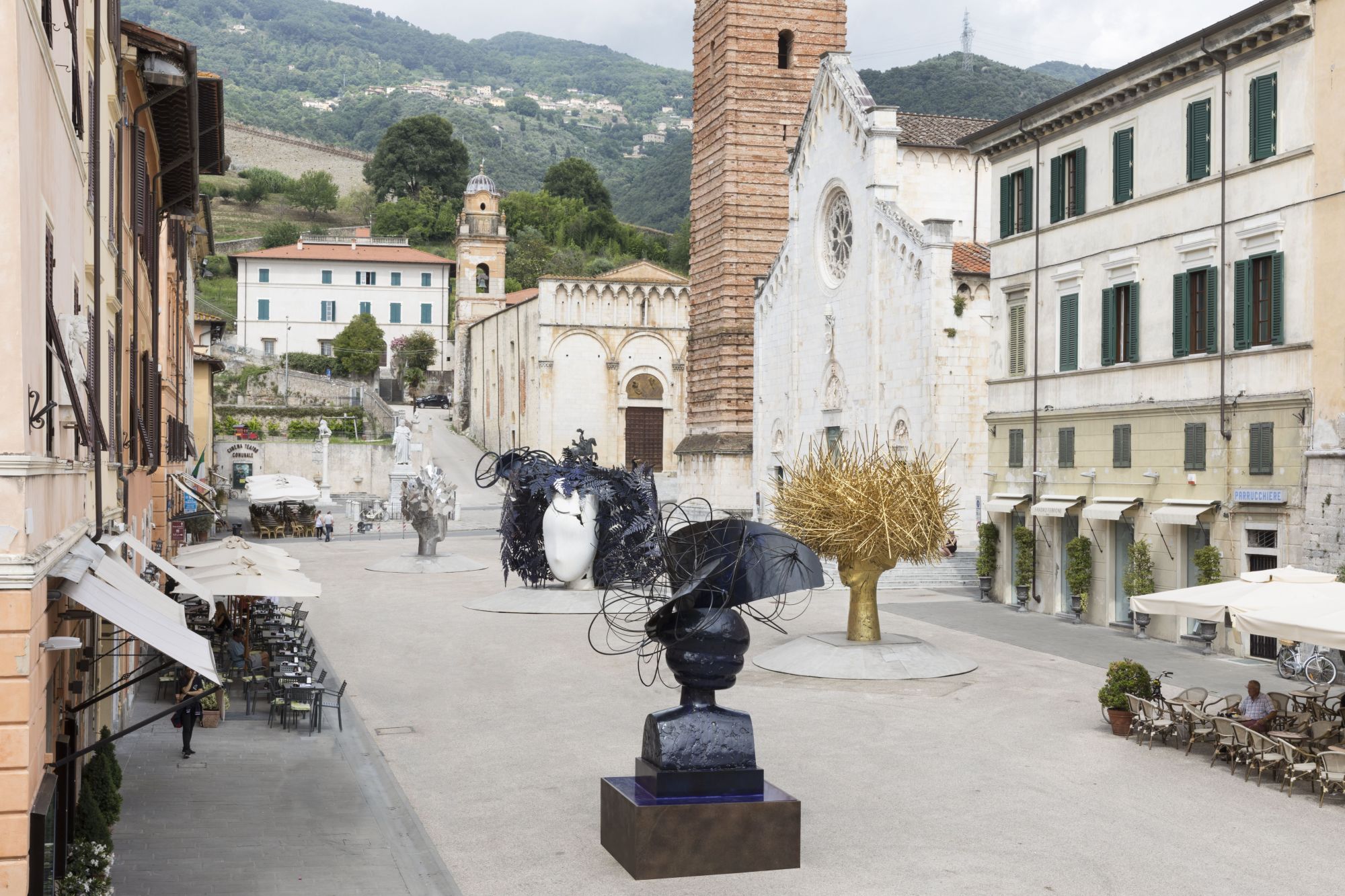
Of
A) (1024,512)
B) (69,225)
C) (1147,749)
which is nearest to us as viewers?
(69,225)

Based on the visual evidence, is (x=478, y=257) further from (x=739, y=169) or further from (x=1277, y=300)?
(x=1277, y=300)

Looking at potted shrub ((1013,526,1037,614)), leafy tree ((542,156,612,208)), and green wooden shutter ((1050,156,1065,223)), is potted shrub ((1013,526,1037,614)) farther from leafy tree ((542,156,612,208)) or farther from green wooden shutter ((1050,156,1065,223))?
leafy tree ((542,156,612,208))

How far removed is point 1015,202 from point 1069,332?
383 centimetres

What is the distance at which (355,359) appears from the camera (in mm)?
90875

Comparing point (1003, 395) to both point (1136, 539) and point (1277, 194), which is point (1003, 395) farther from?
point (1277, 194)

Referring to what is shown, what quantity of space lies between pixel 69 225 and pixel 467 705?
9937mm

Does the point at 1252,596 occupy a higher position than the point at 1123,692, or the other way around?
the point at 1252,596

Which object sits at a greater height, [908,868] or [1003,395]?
[1003,395]

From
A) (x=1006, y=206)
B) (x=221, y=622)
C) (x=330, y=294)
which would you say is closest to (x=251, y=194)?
(x=330, y=294)

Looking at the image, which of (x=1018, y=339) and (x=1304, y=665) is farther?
(x=1018, y=339)

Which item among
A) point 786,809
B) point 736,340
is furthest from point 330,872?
point 736,340

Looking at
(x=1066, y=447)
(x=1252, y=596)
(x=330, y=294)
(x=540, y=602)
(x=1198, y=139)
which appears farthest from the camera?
(x=330, y=294)

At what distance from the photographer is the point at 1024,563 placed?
1190 inches

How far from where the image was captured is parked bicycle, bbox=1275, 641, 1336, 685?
20609mm
